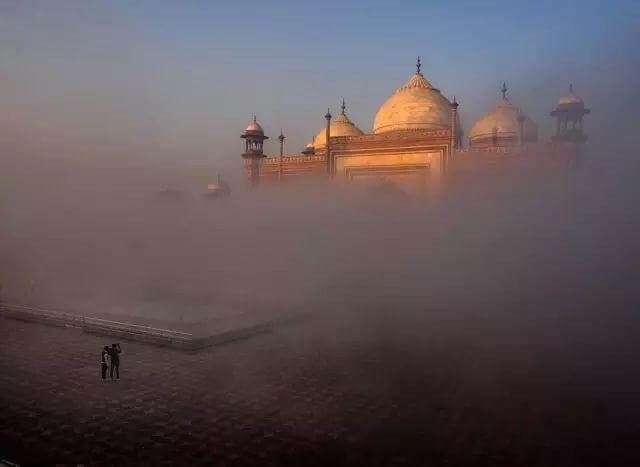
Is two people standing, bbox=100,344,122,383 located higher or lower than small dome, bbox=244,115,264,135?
lower

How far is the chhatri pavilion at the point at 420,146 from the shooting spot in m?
26.2

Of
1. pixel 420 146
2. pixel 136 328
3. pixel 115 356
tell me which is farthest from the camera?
pixel 420 146

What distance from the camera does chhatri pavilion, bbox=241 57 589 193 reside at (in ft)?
85.8

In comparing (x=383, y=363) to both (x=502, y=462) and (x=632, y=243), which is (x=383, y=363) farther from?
(x=632, y=243)

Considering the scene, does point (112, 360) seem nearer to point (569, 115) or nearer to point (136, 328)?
point (136, 328)

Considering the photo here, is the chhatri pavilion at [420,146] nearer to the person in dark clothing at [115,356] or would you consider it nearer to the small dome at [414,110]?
the small dome at [414,110]

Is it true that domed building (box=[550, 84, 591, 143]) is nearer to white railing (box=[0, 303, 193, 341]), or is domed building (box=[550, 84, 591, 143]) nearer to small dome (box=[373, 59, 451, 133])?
small dome (box=[373, 59, 451, 133])

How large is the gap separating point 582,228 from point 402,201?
886 cm

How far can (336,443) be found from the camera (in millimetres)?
7500

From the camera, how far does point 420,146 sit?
1073 inches

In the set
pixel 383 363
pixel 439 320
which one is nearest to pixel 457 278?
pixel 439 320

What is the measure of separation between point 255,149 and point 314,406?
28.7m

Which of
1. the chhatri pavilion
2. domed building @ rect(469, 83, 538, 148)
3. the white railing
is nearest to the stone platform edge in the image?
the white railing

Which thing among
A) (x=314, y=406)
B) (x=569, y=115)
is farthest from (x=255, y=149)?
(x=314, y=406)
